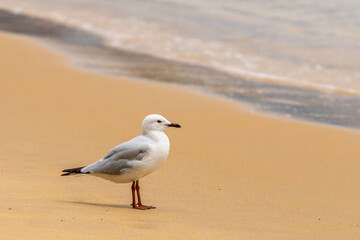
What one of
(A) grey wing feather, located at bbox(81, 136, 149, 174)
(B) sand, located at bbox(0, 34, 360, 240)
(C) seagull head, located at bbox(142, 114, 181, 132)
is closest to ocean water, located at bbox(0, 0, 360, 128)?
(B) sand, located at bbox(0, 34, 360, 240)

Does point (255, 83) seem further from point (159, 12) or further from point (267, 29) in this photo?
point (159, 12)

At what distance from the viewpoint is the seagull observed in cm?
488

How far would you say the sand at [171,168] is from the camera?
441 cm

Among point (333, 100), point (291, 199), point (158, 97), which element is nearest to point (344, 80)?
point (333, 100)

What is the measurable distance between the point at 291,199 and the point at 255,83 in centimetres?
568

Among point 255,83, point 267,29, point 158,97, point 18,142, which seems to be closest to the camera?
point 18,142

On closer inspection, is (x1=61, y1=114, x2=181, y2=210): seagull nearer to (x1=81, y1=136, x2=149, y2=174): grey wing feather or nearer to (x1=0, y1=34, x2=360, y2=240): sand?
(x1=81, y1=136, x2=149, y2=174): grey wing feather

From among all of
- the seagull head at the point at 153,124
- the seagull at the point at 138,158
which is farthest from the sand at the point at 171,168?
the seagull head at the point at 153,124

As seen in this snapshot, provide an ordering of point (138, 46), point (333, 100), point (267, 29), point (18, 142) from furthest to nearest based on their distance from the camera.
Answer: point (267, 29), point (138, 46), point (333, 100), point (18, 142)

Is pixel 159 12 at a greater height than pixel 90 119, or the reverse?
pixel 159 12

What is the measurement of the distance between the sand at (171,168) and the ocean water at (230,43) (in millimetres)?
1179

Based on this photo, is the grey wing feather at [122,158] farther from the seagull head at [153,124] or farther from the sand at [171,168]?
the sand at [171,168]

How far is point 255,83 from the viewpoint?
11.2m

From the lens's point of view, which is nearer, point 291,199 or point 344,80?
point 291,199
